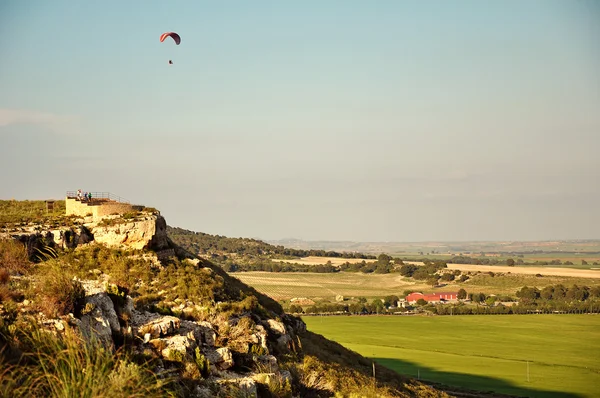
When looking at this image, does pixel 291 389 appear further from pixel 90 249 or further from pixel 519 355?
pixel 519 355

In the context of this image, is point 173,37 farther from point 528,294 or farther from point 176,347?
point 528,294

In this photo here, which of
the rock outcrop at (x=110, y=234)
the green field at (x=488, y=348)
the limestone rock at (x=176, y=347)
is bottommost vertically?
the green field at (x=488, y=348)

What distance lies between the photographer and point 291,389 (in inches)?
1129

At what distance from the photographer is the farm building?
172 metres

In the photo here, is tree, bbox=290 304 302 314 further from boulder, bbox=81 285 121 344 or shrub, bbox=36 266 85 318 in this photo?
shrub, bbox=36 266 85 318

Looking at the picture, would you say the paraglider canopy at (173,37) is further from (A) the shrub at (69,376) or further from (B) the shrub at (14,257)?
(A) the shrub at (69,376)

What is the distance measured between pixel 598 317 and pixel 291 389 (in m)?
134

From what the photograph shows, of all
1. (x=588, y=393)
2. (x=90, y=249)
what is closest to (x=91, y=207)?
(x=90, y=249)

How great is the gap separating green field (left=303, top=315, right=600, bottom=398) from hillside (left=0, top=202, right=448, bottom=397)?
3473 centimetres

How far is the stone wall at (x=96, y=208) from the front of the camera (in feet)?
140

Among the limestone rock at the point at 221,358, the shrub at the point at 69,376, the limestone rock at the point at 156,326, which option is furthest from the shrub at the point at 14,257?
the shrub at the point at 69,376

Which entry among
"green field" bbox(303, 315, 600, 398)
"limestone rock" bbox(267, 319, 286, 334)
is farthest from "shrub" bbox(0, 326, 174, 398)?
"green field" bbox(303, 315, 600, 398)

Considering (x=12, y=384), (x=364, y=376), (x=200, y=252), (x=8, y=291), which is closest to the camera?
(x=12, y=384)

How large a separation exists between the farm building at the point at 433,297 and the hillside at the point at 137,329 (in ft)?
412
